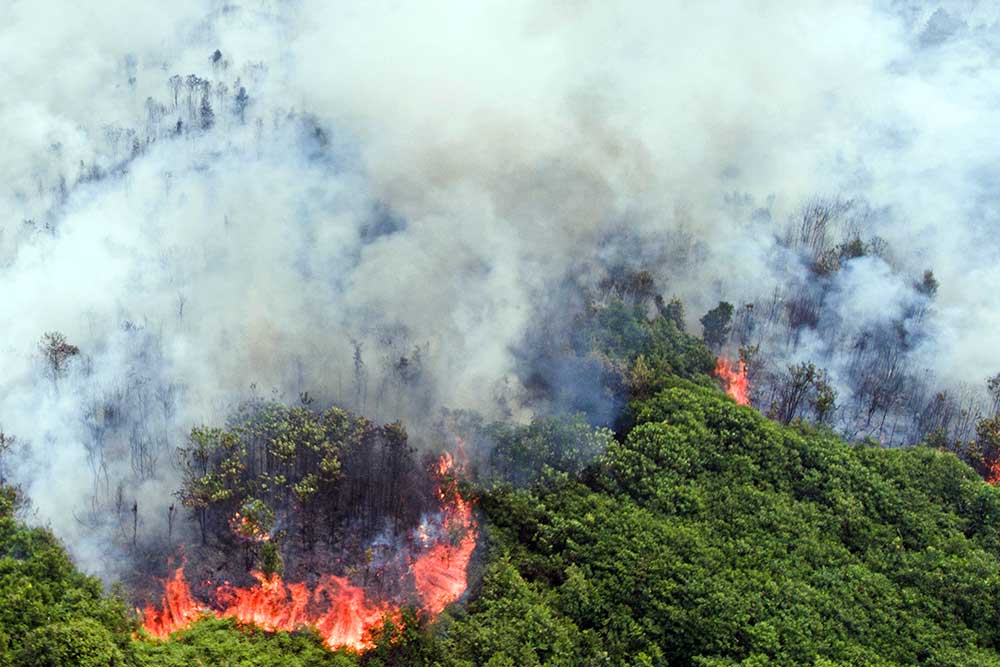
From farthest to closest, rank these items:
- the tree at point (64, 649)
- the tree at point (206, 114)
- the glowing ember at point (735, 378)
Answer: the tree at point (206, 114)
the glowing ember at point (735, 378)
the tree at point (64, 649)

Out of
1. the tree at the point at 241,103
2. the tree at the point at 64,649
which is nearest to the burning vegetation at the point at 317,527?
the tree at the point at 64,649

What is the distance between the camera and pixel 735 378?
153 feet

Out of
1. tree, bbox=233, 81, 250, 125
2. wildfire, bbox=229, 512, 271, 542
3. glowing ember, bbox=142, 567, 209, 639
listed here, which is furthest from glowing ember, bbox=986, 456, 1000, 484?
tree, bbox=233, 81, 250, 125

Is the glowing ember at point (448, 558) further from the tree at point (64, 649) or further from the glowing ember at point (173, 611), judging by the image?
the tree at point (64, 649)

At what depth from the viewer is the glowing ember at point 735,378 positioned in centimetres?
4559

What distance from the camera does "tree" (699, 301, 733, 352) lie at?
46.2m

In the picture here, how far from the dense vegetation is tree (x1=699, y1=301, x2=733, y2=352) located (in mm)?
6911

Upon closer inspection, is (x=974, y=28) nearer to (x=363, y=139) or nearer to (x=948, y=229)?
(x=948, y=229)

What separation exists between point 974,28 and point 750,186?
26215 millimetres

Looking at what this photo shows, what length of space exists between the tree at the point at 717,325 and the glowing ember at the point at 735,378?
87 centimetres

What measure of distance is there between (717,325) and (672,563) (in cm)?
1730

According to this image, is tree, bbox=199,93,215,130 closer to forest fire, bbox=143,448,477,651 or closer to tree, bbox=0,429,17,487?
tree, bbox=0,429,17,487

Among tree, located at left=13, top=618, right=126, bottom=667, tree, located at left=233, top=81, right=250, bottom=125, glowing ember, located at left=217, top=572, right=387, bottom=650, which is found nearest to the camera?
tree, located at left=13, top=618, right=126, bottom=667

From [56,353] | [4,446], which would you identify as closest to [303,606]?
[4,446]
